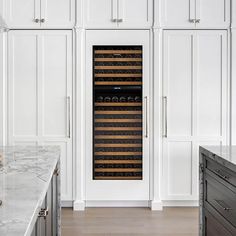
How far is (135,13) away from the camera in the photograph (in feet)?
13.9

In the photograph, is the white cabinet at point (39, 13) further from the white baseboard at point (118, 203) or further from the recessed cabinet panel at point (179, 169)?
the white baseboard at point (118, 203)

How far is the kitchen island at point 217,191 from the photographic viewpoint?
215 centimetres

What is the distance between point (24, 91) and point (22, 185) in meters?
2.81

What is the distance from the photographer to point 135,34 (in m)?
4.27

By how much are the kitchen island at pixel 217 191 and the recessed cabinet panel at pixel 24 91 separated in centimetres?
218

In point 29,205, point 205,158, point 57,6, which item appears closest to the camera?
point 29,205

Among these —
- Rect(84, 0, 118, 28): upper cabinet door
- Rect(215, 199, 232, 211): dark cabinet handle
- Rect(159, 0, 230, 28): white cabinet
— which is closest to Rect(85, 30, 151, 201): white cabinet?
Rect(84, 0, 118, 28): upper cabinet door

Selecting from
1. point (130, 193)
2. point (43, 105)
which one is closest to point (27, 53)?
point (43, 105)

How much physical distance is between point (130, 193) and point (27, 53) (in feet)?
6.48

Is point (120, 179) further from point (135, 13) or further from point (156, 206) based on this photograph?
point (135, 13)

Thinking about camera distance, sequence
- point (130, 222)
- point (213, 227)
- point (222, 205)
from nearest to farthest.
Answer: point (222, 205), point (213, 227), point (130, 222)

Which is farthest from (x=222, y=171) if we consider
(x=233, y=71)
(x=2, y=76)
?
(x=2, y=76)

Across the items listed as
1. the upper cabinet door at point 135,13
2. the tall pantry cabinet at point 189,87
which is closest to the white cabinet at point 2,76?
the upper cabinet door at point 135,13

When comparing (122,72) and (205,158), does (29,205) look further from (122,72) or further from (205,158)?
(122,72)
